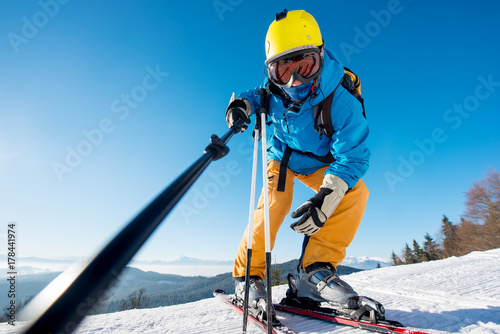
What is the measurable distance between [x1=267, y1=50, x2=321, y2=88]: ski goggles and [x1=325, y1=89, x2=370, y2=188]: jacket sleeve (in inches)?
14.8

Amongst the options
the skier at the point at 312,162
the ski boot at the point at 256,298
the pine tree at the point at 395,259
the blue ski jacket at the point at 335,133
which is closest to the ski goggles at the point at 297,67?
the skier at the point at 312,162

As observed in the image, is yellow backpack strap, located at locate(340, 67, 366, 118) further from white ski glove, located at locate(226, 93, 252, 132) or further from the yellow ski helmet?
white ski glove, located at locate(226, 93, 252, 132)

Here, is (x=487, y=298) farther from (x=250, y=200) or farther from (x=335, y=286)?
(x=250, y=200)

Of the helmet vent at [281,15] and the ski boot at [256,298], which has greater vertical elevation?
the helmet vent at [281,15]

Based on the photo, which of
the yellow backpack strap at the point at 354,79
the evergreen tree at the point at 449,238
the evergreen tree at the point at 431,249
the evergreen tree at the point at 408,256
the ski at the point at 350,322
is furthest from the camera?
the evergreen tree at the point at 408,256

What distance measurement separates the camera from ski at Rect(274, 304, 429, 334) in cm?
150

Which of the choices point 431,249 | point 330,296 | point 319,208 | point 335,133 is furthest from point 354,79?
point 431,249

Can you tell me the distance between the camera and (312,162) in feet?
9.11

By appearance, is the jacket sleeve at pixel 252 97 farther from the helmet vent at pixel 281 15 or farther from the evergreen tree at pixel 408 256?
the evergreen tree at pixel 408 256

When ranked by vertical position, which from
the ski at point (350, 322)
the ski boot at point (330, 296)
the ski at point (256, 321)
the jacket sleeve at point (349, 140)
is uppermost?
the jacket sleeve at point (349, 140)

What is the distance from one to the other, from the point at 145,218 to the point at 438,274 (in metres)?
4.43

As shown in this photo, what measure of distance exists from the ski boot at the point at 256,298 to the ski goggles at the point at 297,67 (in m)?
1.96

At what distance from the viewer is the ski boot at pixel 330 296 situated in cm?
176

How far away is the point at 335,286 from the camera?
6.48ft
